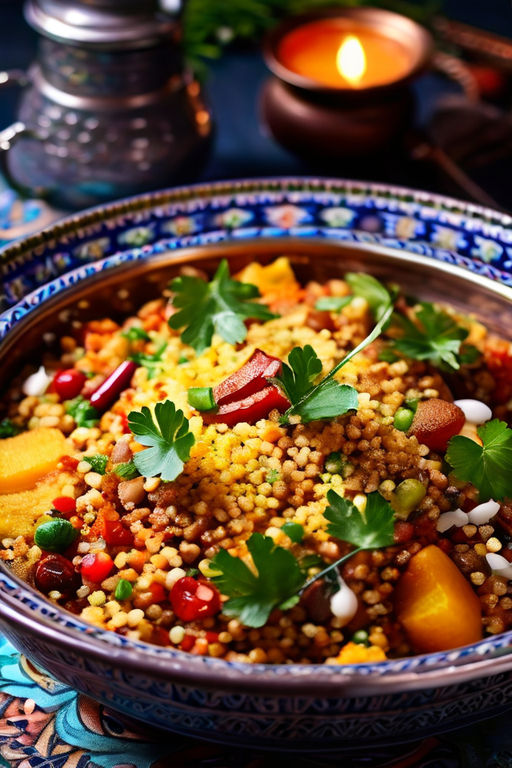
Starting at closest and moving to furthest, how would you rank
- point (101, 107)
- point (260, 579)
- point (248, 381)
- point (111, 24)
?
point (260, 579) → point (248, 381) → point (111, 24) → point (101, 107)

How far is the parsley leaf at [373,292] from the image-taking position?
7.29 feet

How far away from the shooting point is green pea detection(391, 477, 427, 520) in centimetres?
175

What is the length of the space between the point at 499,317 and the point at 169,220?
0.94m

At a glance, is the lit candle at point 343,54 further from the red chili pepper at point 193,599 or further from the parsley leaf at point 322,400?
the red chili pepper at point 193,599

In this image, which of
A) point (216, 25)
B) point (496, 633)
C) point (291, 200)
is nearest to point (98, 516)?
point (496, 633)

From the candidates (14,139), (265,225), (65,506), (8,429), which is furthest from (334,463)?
(14,139)

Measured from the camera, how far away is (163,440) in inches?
70.3

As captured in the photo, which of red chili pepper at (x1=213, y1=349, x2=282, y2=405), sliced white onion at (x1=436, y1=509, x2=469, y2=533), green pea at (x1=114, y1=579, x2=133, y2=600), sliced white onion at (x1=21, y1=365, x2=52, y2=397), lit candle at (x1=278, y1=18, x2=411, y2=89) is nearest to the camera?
green pea at (x1=114, y1=579, x2=133, y2=600)

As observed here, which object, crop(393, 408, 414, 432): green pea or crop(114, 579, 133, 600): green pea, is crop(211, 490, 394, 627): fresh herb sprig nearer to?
crop(114, 579, 133, 600): green pea

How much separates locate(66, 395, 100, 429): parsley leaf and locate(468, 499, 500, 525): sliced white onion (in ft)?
2.85

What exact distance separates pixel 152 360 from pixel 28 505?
0.50 m

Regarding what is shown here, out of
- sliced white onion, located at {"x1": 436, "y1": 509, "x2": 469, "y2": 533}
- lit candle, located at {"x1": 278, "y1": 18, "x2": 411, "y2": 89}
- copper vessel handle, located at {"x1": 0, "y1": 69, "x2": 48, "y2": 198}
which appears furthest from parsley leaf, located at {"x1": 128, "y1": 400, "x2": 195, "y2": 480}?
lit candle, located at {"x1": 278, "y1": 18, "x2": 411, "y2": 89}

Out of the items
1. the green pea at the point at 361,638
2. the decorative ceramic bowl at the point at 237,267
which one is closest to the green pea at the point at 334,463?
the green pea at the point at 361,638

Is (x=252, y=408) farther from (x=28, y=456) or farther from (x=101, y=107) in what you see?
(x=101, y=107)
